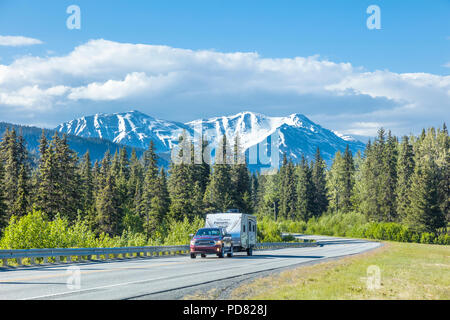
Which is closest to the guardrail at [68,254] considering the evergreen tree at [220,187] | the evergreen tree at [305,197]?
the evergreen tree at [220,187]

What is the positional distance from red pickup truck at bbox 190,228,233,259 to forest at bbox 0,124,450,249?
8751 mm

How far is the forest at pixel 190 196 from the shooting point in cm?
5422

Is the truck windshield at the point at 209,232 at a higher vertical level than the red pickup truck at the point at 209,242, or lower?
higher

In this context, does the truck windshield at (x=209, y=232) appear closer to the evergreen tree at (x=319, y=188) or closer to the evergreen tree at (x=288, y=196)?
the evergreen tree at (x=288, y=196)

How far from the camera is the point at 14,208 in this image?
5766 centimetres

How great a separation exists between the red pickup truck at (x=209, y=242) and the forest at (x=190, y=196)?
28.7ft

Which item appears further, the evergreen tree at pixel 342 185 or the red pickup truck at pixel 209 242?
the evergreen tree at pixel 342 185

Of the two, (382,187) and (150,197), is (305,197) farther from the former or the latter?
(150,197)

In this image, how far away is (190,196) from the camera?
81.6 m

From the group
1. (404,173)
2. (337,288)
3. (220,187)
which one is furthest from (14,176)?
(404,173)
